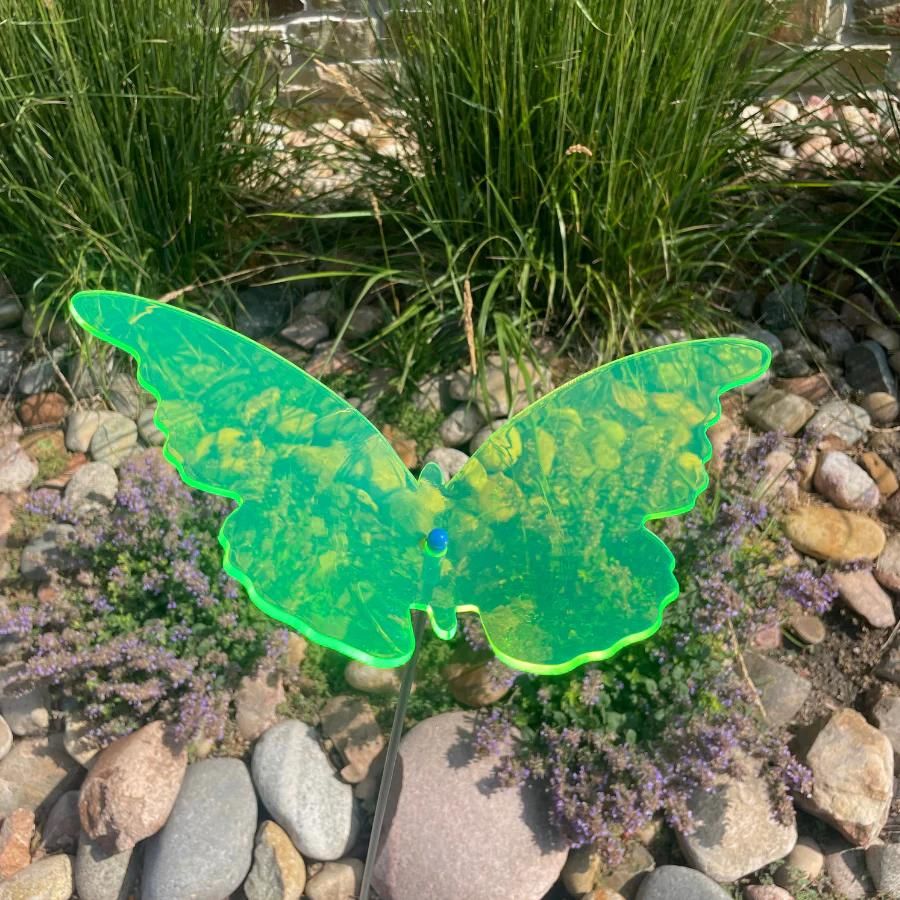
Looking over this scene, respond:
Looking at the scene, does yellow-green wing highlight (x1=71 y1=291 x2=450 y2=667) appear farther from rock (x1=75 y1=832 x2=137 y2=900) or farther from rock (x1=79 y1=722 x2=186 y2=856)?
rock (x1=75 y1=832 x2=137 y2=900)

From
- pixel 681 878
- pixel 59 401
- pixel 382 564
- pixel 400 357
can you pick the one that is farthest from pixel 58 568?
pixel 681 878

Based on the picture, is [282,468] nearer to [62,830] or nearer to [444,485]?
[444,485]

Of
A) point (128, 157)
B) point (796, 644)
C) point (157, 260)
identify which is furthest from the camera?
point (157, 260)

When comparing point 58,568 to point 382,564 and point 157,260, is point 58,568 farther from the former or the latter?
point 382,564

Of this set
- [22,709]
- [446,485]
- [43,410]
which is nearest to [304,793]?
[22,709]

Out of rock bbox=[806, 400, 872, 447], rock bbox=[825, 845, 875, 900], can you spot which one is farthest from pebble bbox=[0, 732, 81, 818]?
rock bbox=[806, 400, 872, 447]

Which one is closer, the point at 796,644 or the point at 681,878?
the point at 681,878
